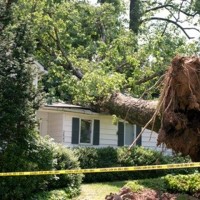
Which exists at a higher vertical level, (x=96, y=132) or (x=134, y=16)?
(x=134, y=16)

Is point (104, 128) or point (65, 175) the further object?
point (104, 128)

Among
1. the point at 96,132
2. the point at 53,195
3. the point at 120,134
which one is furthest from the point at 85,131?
the point at 53,195

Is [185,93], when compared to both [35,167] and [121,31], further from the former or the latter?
[121,31]

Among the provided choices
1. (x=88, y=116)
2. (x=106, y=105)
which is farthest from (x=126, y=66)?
(x=106, y=105)

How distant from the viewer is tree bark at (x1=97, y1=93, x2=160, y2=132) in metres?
8.99

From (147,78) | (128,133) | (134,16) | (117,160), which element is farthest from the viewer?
(134,16)

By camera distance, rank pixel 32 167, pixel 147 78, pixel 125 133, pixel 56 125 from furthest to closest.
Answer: pixel 125 133, pixel 56 125, pixel 147 78, pixel 32 167

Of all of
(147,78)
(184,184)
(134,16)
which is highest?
(134,16)

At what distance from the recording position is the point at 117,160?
17.3 m

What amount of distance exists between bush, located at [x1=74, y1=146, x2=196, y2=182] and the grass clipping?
28.3 feet

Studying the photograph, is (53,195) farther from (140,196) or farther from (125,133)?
(125,133)

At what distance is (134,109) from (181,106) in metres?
2.53

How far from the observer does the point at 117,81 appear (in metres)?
13.5

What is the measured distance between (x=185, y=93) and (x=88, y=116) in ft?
45.6
